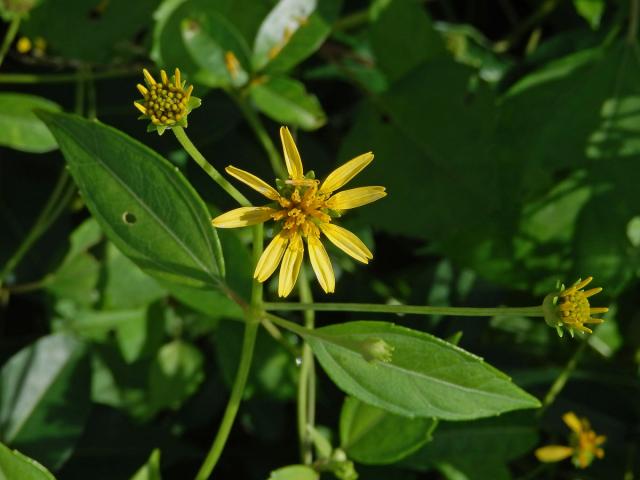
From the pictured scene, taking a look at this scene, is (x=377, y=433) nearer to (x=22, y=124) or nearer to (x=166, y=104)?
(x=166, y=104)

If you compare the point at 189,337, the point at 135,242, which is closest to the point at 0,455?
the point at 135,242

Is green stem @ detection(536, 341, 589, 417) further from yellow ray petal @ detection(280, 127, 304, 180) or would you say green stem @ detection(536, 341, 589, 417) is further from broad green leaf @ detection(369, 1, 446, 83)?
yellow ray petal @ detection(280, 127, 304, 180)

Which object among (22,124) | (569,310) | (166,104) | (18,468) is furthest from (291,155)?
(22,124)

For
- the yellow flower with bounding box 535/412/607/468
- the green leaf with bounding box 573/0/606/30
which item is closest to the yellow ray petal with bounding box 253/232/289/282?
the yellow flower with bounding box 535/412/607/468

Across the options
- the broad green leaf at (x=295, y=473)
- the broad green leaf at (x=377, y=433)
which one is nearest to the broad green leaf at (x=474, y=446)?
the broad green leaf at (x=377, y=433)

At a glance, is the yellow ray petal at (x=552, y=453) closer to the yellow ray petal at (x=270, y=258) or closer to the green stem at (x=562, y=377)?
the green stem at (x=562, y=377)

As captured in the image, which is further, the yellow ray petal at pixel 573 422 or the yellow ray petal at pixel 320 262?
the yellow ray petal at pixel 573 422
